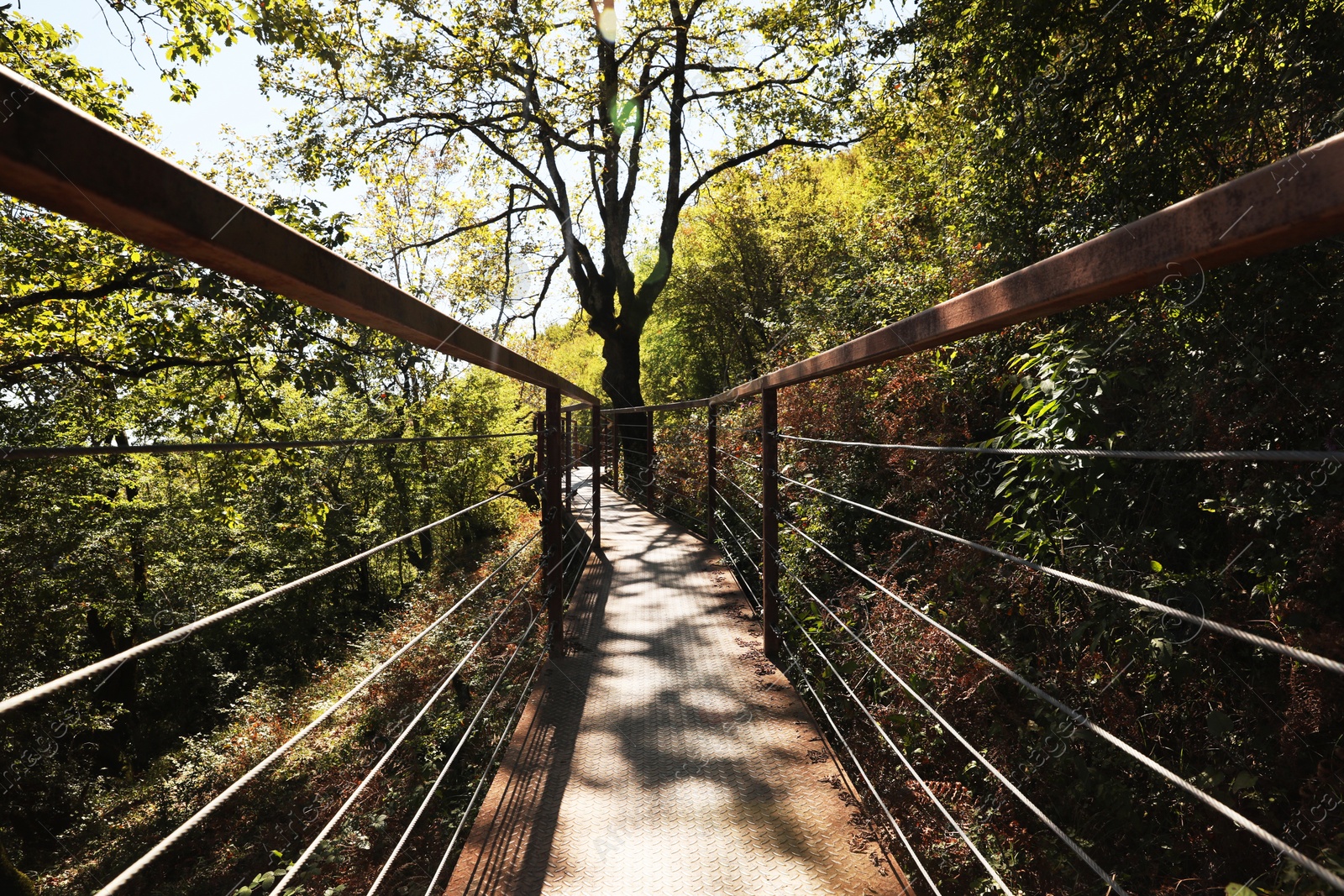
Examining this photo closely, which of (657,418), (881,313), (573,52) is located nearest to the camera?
(881,313)

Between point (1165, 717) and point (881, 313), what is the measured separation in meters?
4.23

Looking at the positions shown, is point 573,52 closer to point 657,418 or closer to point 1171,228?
point 657,418

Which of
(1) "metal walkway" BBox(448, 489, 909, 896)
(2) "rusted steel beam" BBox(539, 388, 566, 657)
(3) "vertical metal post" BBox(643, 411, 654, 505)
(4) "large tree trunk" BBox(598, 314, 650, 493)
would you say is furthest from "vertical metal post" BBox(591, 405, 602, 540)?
(4) "large tree trunk" BBox(598, 314, 650, 493)

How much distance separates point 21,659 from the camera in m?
6.99

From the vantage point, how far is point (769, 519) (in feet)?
12.2

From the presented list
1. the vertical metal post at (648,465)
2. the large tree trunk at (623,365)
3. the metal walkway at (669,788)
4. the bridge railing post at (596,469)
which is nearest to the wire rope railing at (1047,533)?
the metal walkway at (669,788)

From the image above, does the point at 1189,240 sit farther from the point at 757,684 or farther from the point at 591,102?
the point at 591,102

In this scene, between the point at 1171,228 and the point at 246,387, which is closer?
the point at 1171,228

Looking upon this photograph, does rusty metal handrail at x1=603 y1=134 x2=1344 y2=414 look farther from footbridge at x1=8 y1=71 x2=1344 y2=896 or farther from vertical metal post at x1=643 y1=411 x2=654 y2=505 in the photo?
vertical metal post at x1=643 y1=411 x2=654 y2=505

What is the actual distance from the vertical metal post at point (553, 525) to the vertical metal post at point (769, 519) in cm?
102

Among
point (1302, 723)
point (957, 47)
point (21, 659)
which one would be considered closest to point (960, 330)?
point (1302, 723)

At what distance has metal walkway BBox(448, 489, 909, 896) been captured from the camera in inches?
82.7

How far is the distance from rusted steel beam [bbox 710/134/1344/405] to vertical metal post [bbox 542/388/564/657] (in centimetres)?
246

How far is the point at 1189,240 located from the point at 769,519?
2958 millimetres
